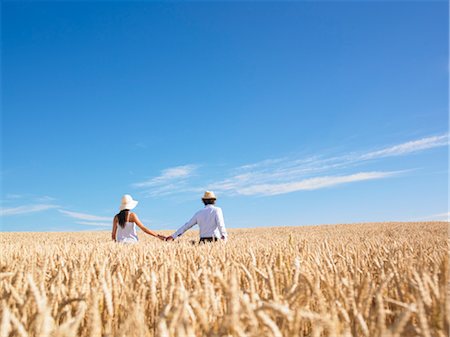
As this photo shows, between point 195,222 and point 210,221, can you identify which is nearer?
point 210,221

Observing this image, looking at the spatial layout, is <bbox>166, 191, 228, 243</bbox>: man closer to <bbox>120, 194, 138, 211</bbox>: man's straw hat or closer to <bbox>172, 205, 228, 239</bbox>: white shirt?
<bbox>172, 205, 228, 239</bbox>: white shirt

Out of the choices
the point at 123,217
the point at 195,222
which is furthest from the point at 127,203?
the point at 195,222

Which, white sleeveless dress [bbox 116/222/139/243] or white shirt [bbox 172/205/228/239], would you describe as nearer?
white shirt [bbox 172/205/228/239]

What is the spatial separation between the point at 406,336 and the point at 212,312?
0.86 m

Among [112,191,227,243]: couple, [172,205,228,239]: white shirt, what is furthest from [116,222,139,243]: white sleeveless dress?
[172,205,228,239]: white shirt

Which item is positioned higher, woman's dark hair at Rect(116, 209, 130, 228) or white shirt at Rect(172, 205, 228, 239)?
woman's dark hair at Rect(116, 209, 130, 228)

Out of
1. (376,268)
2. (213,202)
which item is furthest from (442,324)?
(213,202)

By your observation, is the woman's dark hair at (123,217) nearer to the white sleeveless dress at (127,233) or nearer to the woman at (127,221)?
the woman at (127,221)

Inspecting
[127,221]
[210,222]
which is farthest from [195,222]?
[127,221]

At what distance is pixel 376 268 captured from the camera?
337 cm

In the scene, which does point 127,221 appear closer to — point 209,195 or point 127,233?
point 127,233

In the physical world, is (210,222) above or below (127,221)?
below

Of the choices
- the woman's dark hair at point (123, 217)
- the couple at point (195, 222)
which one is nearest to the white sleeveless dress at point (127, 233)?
the couple at point (195, 222)

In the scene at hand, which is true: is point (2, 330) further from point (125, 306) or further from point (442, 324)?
point (442, 324)
